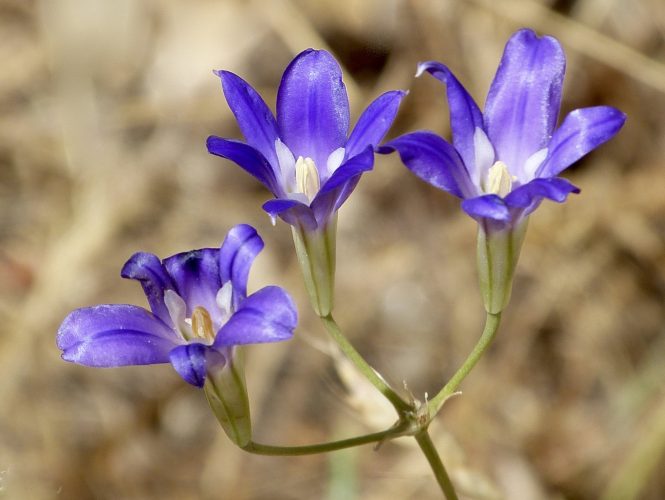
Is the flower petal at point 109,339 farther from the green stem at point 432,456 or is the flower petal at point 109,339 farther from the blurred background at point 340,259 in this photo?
the blurred background at point 340,259

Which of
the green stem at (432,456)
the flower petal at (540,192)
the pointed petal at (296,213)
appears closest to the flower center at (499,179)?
the flower petal at (540,192)

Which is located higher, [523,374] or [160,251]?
[160,251]

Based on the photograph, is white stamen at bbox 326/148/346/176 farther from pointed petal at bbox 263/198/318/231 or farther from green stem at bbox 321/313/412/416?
green stem at bbox 321/313/412/416

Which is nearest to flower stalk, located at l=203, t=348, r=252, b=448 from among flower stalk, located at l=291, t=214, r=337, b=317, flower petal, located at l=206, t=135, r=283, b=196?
flower stalk, located at l=291, t=214, r=337, b=317

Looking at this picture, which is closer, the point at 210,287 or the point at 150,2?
the point at 210,287

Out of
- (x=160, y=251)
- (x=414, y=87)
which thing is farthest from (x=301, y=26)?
(x=160, y=251)

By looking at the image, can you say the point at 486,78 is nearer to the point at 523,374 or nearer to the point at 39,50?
the point at 523,374

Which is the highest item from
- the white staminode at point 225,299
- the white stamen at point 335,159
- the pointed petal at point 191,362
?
the white stamen at point 335,159
